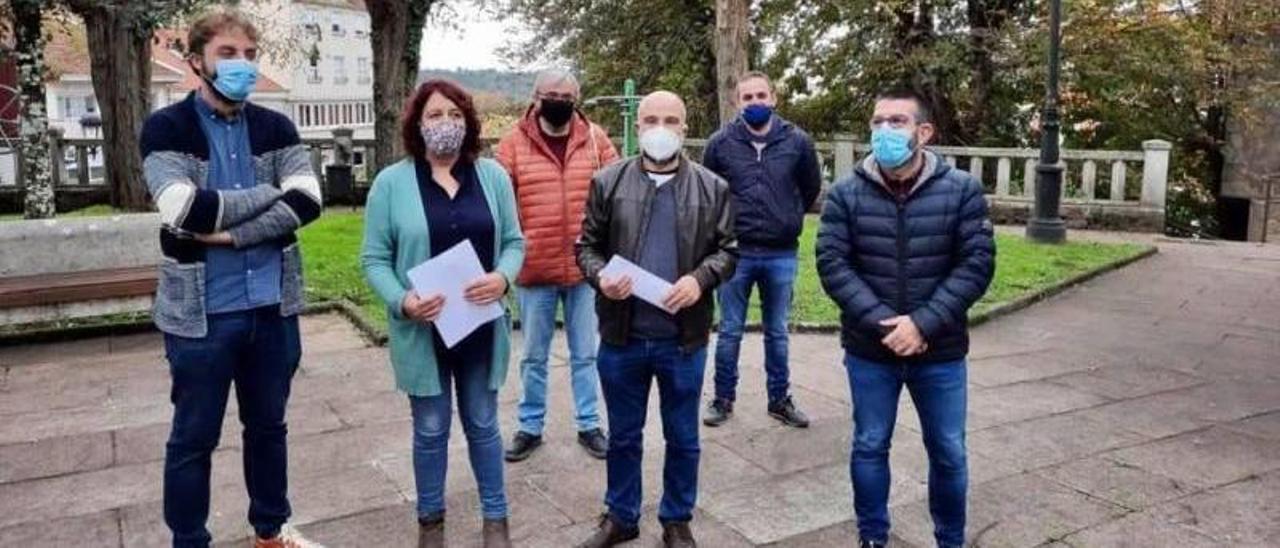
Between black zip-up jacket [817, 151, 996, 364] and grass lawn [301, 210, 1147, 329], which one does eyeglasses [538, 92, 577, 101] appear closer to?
black zip-up jacket [817, 151, 996, 364]

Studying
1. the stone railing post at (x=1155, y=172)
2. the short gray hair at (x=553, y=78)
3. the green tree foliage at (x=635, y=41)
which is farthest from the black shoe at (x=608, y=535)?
the green tree foliage at (x=635, y=41)

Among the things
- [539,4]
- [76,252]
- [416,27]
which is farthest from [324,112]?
[76,252]

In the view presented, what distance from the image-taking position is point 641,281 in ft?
12.4

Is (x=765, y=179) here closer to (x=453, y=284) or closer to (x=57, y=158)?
(x=453, y=284)

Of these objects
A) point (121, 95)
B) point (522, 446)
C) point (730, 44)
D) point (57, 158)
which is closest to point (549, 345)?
point (522, 446)

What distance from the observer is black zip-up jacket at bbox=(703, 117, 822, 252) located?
5328 millimetres

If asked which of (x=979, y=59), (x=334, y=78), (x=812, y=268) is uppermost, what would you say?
(x=334, y=78)

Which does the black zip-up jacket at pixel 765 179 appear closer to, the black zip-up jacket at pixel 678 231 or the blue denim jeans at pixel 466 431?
the black zip-up jacket at pixel 678 231

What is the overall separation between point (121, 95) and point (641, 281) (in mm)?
14991

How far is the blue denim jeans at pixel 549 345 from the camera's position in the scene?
499 cm

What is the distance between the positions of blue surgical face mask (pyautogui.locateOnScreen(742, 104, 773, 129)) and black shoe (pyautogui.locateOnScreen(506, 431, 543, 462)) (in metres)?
2.01

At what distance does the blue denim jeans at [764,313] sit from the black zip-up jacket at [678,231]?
145 centimetres

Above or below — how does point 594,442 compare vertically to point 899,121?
below

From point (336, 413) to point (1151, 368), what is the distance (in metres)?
5.65
